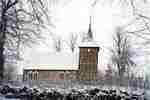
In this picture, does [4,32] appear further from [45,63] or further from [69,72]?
[69,72]

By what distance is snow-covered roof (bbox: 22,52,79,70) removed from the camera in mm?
2615

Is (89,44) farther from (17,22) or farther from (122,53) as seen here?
(17,22)

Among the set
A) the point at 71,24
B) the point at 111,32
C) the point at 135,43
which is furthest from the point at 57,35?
the point at 135,43

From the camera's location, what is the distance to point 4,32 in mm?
2891

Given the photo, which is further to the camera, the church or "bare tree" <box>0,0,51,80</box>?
"bare tree" <box>0,0,51,80</box>

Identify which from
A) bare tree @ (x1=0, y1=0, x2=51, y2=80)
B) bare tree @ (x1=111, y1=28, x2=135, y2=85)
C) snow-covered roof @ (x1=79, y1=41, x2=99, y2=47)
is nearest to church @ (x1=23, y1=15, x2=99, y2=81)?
snow-covered roof @ (x1=79, y1=41, x2=99, y2=47)

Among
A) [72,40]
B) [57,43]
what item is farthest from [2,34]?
[72,40]

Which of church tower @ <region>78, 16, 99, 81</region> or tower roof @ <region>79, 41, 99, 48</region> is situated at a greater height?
tower roof @ <region>79, 41, 99, 48</region>

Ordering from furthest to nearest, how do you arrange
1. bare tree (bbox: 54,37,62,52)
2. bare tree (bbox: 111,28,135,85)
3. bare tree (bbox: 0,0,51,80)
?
bare tree (bbox: 0,0,51,80), bare tree (bbox: 54,37,62,52), bare tree (bbox: 111,28,135,85)

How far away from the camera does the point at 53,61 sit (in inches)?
104

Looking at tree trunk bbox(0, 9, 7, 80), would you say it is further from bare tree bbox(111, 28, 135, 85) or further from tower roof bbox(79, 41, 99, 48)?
bare tree bbox(111, 28, 135, 85)

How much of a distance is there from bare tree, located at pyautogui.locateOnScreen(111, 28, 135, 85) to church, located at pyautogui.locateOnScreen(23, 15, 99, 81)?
7.7 inches

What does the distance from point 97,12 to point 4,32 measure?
1.08 metres

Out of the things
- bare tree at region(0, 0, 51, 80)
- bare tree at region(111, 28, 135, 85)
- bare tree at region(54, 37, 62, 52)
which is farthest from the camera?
bare tree at region(0, 0, 51, 80)
